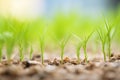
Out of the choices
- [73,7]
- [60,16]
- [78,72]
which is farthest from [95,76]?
[73,7]

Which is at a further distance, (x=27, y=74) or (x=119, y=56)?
(x=119, y=56)

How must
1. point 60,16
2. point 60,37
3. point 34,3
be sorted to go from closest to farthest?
1. point 60,37
2. point 60,16
3. point 34,3

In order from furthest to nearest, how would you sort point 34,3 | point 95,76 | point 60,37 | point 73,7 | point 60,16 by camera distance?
point 34,3 → point 73,7 → point 60,16 → point 60,37 → point 95,76

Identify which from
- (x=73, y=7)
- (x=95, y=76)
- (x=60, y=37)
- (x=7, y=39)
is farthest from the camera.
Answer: (x=73, y=7)

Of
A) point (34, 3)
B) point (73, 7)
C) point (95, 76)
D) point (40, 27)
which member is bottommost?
point (95, 76)

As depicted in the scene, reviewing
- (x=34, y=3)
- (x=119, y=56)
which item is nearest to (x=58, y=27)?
(x=119, y=56)

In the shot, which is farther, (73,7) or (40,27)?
(73,7)

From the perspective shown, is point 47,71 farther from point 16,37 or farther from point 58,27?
point 58,27

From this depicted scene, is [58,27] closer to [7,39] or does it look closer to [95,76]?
[7,39]

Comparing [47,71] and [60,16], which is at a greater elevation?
[60,16]
